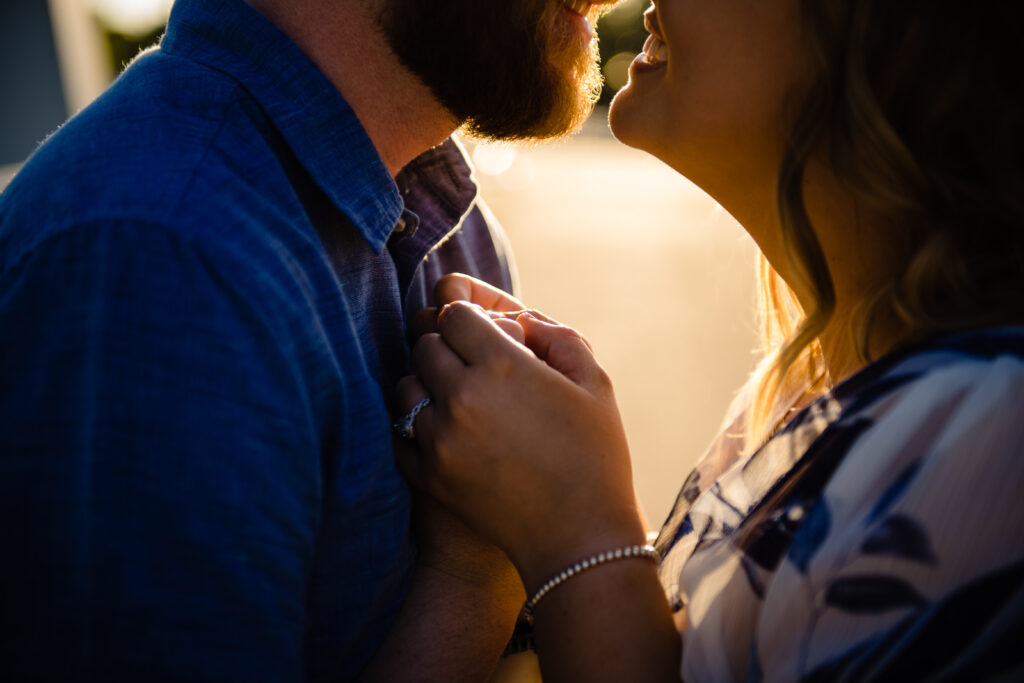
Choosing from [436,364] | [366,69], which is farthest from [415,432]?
[366,69]

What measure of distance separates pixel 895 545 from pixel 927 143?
0.68 metres

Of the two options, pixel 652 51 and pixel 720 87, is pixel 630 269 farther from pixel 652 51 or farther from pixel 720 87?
A: pixel 720 87

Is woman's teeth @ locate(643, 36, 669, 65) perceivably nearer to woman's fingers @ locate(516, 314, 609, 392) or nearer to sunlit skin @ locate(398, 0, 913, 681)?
sunlit skin @ locate(398, 0, 913, 681)

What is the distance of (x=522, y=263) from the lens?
798 centimetres

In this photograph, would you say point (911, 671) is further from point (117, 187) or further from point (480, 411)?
point (117, 187)

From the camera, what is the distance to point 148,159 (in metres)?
1.05

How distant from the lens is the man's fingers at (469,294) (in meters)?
1.58

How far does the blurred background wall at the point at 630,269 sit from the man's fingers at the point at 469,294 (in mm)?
413

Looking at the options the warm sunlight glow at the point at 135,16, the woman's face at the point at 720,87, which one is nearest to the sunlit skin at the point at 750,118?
the woman's face at the point at 720,87

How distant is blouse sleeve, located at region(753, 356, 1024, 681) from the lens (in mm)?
921

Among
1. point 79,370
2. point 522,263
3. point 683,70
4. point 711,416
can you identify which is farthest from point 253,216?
point 522,263

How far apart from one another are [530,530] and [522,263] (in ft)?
22.3

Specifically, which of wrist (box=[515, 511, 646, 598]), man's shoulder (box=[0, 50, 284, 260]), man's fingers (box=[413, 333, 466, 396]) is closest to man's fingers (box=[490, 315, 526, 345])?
man's fingers (box=[413, 333, 466, 396])

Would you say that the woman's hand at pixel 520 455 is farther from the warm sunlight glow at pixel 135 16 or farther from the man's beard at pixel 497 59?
the warm sunlight glow at pixel 135 16
